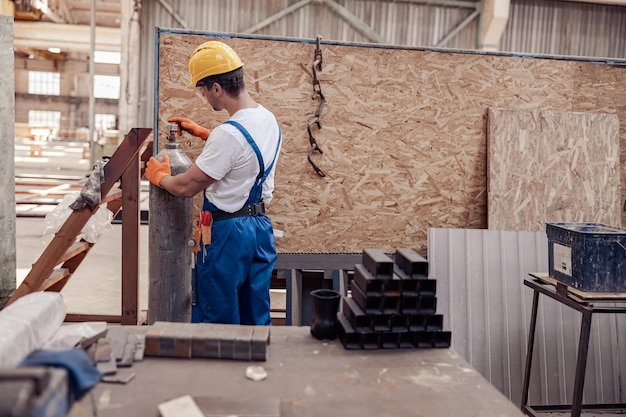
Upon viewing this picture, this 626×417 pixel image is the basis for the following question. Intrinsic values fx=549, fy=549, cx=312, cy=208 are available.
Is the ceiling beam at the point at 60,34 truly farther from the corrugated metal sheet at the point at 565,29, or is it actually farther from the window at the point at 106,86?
the corrugated metal sheet at the point at 565,29

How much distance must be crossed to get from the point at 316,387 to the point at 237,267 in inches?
62.2

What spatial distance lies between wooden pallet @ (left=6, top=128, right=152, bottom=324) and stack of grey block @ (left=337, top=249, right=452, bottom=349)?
2.15m

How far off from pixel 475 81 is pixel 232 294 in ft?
8.66

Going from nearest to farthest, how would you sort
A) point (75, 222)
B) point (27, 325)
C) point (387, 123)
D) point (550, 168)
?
point (27, 325), point (75, 222), point (387, 123), point (550, 168)

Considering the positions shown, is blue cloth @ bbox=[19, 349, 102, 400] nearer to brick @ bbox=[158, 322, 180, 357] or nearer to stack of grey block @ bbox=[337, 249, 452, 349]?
brick @ bbox=[158, 322, 180, 357]

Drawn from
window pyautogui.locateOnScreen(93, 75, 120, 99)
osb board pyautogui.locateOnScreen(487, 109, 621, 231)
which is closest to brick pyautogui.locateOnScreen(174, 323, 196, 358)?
osb board pyautogui.locateOnScreen(487, 109, 621, 231)

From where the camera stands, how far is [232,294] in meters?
3.30

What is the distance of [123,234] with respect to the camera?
150 inches

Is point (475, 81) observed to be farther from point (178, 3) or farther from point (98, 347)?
point (178, 3)

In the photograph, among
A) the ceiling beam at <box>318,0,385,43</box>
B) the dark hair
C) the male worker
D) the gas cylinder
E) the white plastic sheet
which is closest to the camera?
the white plastic sheet

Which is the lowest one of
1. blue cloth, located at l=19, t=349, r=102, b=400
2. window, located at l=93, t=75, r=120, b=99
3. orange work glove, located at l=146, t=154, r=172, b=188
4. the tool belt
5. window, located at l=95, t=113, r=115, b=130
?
blue cloth, located at l=19, t=349, r=102, b=400

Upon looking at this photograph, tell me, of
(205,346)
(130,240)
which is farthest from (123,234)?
(205,346)

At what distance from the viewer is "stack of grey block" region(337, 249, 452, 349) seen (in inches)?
81.5

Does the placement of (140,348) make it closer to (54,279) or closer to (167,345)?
(167,345)
